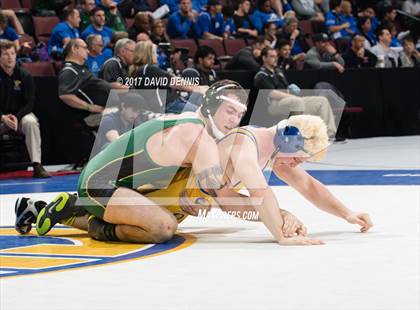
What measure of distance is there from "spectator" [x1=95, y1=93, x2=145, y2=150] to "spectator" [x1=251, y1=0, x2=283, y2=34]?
235 inches

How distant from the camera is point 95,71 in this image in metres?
13.0

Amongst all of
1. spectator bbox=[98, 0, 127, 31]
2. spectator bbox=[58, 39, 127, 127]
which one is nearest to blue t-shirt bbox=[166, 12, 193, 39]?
spectator bbox=[98, 0, 127, 31]

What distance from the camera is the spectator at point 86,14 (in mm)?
14102

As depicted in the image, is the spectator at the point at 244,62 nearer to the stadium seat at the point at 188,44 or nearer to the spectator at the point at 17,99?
the stadium seat at the point at 188,44

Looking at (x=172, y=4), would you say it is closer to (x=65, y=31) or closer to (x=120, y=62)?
(x=65, y=31)

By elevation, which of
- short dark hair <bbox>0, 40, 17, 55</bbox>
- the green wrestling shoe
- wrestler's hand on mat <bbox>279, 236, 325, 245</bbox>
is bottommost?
short dark hair <bbox>0, 40, 17, 55</bbox>

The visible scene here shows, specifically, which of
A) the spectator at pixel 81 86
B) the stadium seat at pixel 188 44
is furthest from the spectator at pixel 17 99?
the stadium seat at pixel 188 44

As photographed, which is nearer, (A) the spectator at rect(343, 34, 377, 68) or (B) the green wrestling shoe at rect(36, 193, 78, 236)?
(B) the green wrestling shoe at rect(36, 193, 78, 236)

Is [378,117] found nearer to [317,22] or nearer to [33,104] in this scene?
[317,22]

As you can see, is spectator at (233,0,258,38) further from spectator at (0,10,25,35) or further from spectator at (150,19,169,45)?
spectator at (0,10,25,35)

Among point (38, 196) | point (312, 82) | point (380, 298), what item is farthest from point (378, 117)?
point (380, 298)

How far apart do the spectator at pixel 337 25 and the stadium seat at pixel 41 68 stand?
268 inches

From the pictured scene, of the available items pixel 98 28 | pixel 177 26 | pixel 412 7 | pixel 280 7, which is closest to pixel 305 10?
pixel 280 7

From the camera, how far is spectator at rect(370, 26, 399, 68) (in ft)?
58.7
